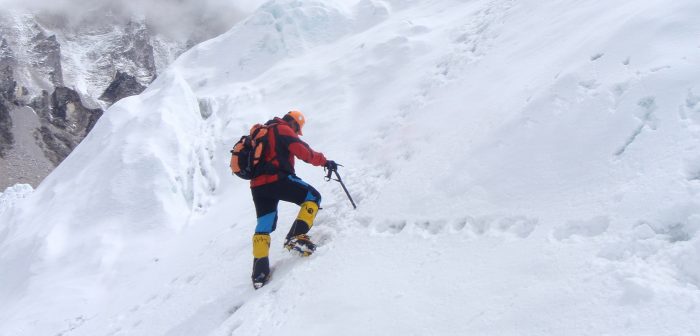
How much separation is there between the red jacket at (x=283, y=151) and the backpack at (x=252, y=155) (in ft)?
0.22

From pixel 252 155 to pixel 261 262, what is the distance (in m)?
1.16

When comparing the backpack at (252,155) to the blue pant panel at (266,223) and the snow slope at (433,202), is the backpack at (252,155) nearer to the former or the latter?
the blue pant panel at (266,223)

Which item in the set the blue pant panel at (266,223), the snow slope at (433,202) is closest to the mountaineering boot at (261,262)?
the blue pant panel at (266,223)

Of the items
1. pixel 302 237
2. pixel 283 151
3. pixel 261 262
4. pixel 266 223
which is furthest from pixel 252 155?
pixel 261 262

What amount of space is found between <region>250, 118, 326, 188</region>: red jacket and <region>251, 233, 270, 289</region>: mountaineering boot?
62 cm

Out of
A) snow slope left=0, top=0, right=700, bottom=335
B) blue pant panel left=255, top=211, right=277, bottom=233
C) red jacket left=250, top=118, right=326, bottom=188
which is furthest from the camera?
blue pant panel left=255, top=211, right=277, bottom=233

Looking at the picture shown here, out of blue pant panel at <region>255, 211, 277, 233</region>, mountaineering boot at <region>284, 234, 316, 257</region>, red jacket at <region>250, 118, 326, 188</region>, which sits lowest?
mountaineering boot at <region>284, 234, 316, 257</region>

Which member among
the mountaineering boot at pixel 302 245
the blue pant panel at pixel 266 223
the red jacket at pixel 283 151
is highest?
the red jacket at pixel 283 151

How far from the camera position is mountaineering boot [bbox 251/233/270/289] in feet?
19.1

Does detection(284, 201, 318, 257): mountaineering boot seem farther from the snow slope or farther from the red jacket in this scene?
the red jacket

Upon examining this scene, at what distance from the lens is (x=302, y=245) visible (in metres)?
5.87

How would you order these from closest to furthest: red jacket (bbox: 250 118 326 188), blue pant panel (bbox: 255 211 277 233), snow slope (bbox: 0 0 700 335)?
snow slope (bbox: 0 0 700 335), red jacket (bbox: 250 118 326 188), blue pant panel (bbox: 255 211 277 233)


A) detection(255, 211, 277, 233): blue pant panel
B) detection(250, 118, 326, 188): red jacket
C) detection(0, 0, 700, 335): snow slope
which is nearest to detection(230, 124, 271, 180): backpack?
detection(250, 118, 326, 188): red jacket

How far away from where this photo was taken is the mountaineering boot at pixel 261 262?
5812mm
